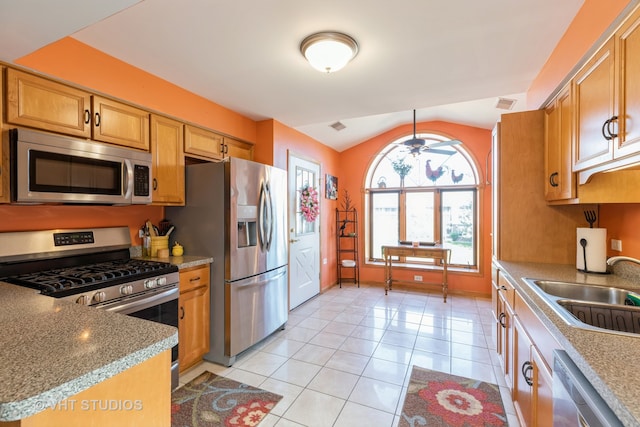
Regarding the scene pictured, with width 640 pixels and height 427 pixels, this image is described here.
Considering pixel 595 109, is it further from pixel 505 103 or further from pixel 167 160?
pixel 167 160

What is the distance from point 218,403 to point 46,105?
7.48 ft

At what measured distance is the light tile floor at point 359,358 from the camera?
1.99m

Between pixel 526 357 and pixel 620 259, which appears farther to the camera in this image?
pixel 620 259

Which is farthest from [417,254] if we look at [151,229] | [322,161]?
[151,229]

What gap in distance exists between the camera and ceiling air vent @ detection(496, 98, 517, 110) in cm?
347

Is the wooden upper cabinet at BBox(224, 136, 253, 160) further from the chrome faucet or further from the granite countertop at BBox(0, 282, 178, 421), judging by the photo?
the chrome faucet

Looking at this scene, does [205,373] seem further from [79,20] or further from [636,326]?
A: [636,326]

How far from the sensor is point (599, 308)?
53.0 inches

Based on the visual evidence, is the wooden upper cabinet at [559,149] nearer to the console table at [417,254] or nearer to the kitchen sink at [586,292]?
the kitchen sink at [586,292]

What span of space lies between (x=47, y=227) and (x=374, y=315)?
3.42 m

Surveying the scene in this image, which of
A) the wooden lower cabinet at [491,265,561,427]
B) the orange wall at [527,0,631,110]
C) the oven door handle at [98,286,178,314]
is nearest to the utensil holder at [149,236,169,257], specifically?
the oven door handle at [98,286,178,314]

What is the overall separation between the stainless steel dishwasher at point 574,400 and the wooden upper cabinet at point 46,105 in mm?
2873

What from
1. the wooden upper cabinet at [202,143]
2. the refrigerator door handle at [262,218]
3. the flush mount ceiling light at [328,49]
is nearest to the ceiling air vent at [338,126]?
the wooden upper cabinet at [202,143]

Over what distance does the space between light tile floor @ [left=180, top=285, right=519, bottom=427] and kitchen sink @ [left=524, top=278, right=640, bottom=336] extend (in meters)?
0.94
